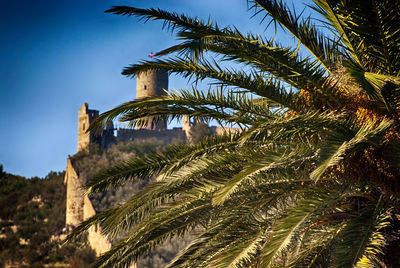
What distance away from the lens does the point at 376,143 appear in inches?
171

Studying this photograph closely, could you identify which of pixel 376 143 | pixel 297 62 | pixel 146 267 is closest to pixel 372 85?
pixel 376 143

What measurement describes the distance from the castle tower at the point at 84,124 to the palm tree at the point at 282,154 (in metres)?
35.8

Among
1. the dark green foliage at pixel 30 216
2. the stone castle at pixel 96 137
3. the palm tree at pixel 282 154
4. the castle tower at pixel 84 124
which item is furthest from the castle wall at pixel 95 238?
the palm tree at pixel 282 154

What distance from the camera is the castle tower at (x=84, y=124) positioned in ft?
135

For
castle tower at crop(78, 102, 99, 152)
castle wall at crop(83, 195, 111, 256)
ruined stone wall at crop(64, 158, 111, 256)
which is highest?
castle tower at crop(78, 102, 99, 152)

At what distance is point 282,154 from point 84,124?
38.5 meters

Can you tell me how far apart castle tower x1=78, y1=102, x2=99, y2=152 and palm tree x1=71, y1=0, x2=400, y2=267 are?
3580cm

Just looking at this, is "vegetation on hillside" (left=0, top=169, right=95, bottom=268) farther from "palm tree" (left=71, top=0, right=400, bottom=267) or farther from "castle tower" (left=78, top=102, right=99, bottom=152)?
"palm tree" (left=71, top=0, right=400, bottom=267)

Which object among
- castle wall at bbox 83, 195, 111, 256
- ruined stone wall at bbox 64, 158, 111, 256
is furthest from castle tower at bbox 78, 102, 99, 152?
castle wall at bbox 83, 195, 111, 256

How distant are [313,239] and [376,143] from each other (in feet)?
6.01

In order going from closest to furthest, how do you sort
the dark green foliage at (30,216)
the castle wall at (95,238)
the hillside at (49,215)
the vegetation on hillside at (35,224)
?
the castle wall at (95,238) < the hillside at (49,215) < the vegetation on hillside at (35,224) < the dark green foliage at (30,216)

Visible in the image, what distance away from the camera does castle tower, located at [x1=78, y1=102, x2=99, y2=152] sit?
4103 cm

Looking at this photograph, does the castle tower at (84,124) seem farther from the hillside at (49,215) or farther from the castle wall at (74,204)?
the castle wall at (74,204)

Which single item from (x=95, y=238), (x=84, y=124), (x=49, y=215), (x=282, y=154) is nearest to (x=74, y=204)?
(x=49, y=215)
